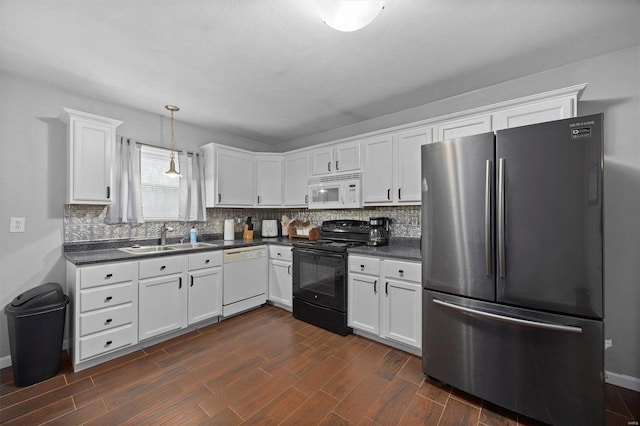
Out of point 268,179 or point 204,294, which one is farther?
point 268,179

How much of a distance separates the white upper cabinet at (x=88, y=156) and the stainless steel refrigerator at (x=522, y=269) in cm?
306

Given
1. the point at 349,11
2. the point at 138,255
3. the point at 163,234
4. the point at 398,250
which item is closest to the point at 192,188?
the point at 163,234

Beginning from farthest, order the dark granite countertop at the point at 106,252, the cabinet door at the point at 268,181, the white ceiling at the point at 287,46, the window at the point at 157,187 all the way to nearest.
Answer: the cabinet door at the point at 268,181 < the window at the point at 157,187 < the dark granite countertop at the point at 106,252 < the white ceiling at the point at 287,46

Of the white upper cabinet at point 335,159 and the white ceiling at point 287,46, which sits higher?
the white ceiling at point 287,46

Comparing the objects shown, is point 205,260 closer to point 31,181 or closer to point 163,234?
point 163,234

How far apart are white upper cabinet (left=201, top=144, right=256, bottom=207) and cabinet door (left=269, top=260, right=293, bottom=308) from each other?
3.55 ft

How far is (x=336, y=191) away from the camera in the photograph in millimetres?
3410

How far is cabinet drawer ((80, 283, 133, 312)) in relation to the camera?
2.17 meters

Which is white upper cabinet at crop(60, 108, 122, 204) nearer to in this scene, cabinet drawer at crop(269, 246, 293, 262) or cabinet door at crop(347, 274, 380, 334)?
cabinet drawer at crop(269, 246, 293, 262)

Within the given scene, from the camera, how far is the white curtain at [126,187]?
2.89m

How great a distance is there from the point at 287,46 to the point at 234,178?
7.40 ft

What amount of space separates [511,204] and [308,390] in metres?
1.94

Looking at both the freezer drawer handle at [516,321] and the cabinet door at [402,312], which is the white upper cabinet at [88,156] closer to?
the cabinet door at [402,312]

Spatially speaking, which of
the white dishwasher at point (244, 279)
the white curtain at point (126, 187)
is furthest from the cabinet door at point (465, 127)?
the white curtain at point (126, 187)
